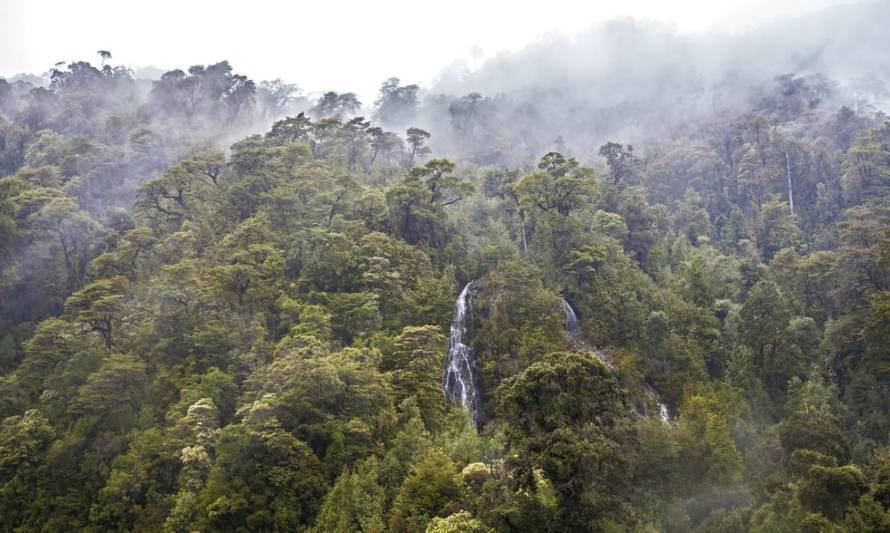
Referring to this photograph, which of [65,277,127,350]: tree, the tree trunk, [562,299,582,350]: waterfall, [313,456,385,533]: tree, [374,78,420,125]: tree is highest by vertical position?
[374,78,420,125]: tree

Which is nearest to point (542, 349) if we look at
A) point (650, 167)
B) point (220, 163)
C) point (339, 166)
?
point (339, 166)

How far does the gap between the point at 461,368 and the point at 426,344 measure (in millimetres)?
4303

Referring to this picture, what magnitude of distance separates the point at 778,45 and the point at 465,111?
47.8 m

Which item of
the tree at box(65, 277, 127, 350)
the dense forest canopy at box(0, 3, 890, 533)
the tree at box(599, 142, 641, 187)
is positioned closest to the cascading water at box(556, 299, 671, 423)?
the dense forest canopy at box(0, 3, 890, 533)

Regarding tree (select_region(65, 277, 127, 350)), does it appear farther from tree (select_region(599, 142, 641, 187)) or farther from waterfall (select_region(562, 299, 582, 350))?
tree (select_region(599, 142, 641, 187))

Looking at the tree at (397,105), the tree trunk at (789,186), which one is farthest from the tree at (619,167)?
the tree at (397,105)

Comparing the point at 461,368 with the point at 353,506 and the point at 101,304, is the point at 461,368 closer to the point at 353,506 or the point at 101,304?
the point at 353,506

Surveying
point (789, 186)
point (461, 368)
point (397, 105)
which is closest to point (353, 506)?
point (461, 368)

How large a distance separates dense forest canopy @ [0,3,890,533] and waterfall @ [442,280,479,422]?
0.13 metres

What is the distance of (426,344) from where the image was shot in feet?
93.6

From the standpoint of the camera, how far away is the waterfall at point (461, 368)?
1208 inches

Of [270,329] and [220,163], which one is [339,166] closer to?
[220,163]

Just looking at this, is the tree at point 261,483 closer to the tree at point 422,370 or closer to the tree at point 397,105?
the tree at point 422,370

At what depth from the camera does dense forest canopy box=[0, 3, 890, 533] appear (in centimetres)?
2062
